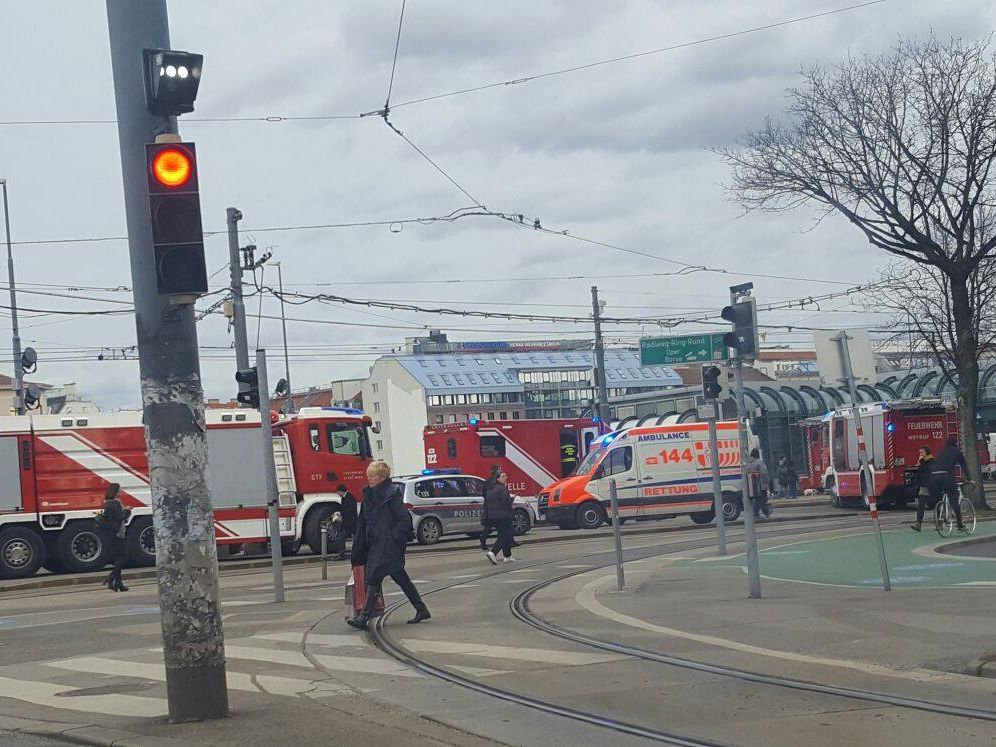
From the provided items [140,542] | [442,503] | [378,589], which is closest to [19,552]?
[140,542]

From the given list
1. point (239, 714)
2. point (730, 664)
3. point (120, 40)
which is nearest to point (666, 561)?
point (730, 664)

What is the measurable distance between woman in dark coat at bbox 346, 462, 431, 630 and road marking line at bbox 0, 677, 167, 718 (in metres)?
3.46

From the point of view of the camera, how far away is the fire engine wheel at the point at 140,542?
27984mm

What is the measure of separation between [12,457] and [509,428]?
16597 mm

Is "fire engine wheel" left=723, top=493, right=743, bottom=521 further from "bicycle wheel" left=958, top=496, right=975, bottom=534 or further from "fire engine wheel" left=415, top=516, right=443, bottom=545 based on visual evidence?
"bicycle wheel" left=958, top=496, right=975, bottom=534

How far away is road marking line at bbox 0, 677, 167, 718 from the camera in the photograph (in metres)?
9.18

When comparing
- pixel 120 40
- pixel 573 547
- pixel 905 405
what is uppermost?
pixel 120 40

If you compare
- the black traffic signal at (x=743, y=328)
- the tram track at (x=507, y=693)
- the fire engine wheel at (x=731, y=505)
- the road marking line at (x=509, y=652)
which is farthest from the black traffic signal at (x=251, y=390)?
the fire engine wheel at (x=731, y=505)

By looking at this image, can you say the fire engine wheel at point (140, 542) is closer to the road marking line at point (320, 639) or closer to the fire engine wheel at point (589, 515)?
the fire engine wheel at point (589, 515)

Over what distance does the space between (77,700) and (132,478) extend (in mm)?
19345

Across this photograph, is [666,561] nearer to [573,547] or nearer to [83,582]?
[573,547]

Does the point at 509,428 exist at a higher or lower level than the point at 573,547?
higher

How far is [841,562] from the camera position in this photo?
18.8 meters

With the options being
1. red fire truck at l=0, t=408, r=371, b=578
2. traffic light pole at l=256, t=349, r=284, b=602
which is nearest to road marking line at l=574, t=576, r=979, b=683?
traffic light pole at l=256, t=349, r=284, b=602
